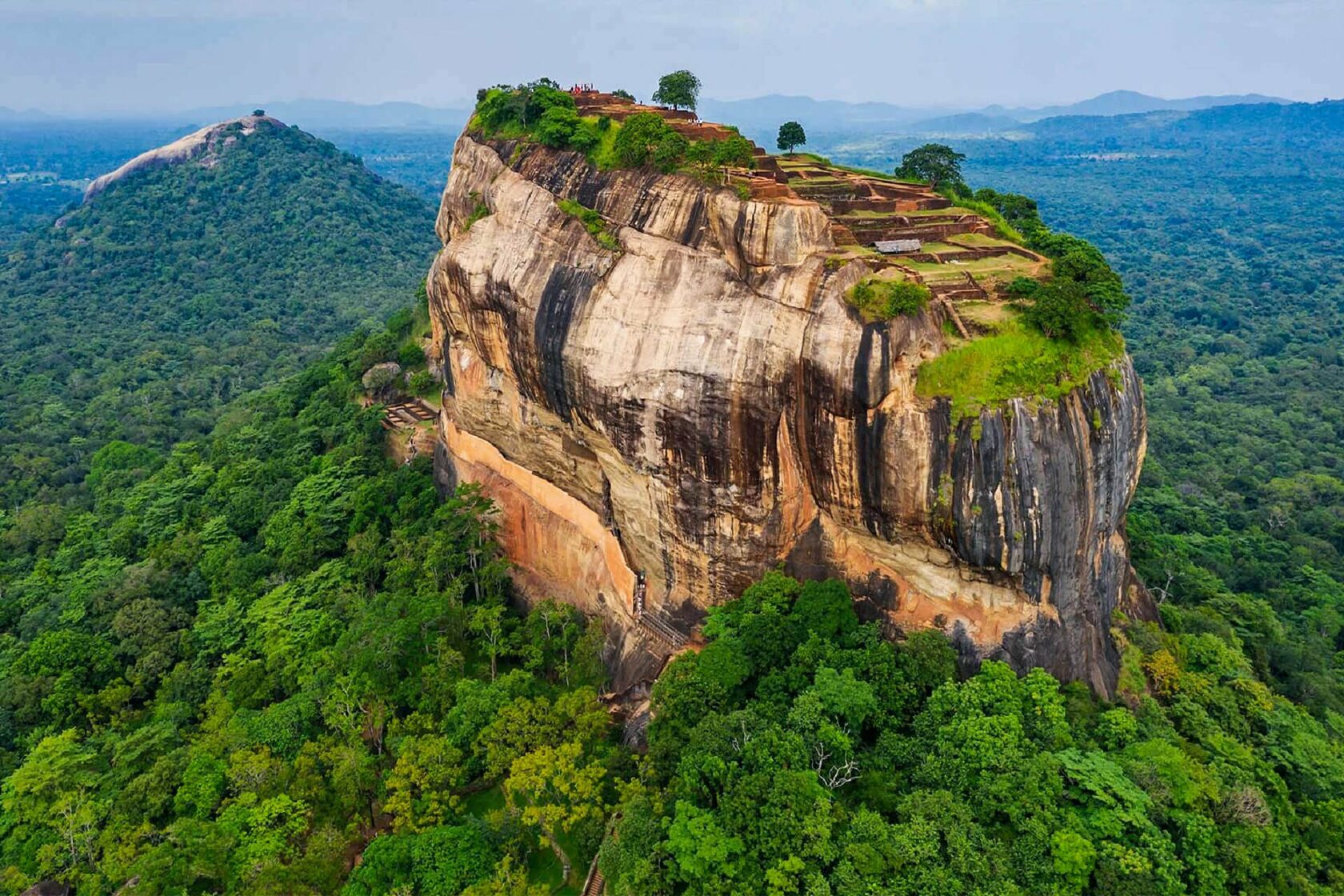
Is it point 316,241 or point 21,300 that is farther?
point 316,241

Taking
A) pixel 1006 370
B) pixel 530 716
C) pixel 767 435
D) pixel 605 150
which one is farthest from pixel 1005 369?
pixel 530 716

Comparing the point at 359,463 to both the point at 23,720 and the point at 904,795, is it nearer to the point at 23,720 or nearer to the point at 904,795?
the point at 23,720

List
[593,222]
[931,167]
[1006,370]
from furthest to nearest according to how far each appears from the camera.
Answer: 1. [931,167]
2. [593,222]
3. [1006,370]

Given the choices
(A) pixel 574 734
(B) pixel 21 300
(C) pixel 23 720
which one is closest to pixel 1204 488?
(A) pixel 574 734

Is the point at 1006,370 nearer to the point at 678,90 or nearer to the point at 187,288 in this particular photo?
the point at 678,90

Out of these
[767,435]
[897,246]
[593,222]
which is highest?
[593,222]

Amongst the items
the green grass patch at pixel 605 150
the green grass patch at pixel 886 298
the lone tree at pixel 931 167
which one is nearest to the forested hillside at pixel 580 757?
Answer: the green grass patch at pixel 886 298
